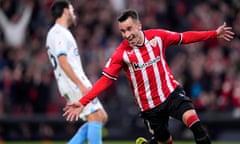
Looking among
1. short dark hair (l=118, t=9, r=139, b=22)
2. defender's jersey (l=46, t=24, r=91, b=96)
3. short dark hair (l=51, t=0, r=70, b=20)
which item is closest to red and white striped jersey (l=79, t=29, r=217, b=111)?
short dark hair (l=118, t=9, r=139, b=22)

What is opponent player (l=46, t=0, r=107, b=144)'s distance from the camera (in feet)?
36.1

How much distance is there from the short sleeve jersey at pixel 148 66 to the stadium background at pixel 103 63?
6.27m

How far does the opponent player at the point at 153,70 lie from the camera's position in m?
9.91

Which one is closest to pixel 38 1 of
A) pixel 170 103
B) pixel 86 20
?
pixel 86 20

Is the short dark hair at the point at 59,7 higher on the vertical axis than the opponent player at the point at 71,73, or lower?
→ higher

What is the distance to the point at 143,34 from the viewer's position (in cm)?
1014

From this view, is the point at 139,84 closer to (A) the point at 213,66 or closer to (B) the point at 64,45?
(B) the point at 64,45

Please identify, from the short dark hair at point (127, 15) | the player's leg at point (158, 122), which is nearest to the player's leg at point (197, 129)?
the player's leg at point (158, 122)

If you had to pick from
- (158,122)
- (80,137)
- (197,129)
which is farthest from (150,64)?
(80,137)

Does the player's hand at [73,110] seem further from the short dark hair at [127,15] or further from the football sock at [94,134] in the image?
the football sock at [94,134]

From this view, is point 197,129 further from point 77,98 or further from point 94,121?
point 77,98

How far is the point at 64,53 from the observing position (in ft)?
36.2

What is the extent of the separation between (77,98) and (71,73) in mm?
480

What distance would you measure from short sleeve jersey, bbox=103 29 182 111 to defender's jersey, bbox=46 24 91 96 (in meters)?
1.08
